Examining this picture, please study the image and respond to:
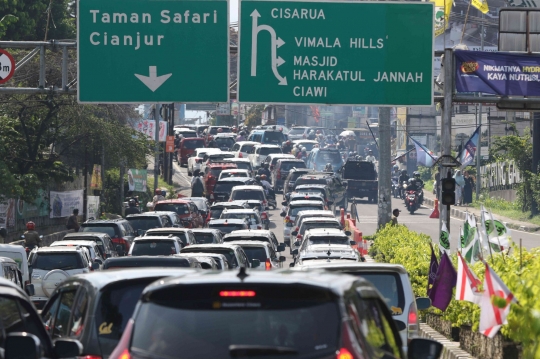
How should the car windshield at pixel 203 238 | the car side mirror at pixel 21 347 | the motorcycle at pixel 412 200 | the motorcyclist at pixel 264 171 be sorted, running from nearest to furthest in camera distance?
the car side mirror at pixel 21 347 < the car windshield at pixel 203 238 < the motorcycle at pixel 412 200 < the motorcyclist at pixel 264 171

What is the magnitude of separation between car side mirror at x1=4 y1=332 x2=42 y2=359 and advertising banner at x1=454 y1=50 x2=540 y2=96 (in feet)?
53.2

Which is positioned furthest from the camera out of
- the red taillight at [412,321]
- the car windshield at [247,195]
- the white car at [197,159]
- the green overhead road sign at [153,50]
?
the white car at [197,159]

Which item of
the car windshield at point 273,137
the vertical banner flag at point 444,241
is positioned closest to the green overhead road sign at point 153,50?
the vertical banner flag at point 444,241

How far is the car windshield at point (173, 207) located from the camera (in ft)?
125

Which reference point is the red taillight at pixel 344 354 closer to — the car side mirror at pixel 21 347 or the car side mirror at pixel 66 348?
the car side mirror at pixel 21 347

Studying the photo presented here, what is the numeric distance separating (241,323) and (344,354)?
1.69 ft

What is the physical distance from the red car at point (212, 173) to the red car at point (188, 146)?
1585 cm

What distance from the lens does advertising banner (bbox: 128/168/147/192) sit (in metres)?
45.2

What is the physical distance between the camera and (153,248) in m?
22.9

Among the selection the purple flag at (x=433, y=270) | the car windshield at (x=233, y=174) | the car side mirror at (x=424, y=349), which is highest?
the car windshield at (x=233, y=174)

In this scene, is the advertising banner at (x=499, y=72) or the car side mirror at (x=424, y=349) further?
the advertising banner at (x=499, y=72)

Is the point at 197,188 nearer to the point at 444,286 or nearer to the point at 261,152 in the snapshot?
the point at 261,152

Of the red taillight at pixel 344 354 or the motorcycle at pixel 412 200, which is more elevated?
the red taillight at pixel 344 354

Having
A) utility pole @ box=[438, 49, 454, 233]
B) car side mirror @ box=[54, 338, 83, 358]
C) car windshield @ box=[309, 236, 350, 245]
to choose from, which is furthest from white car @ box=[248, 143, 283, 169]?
car side mirror @ box=[54, 338, 83, 358]
